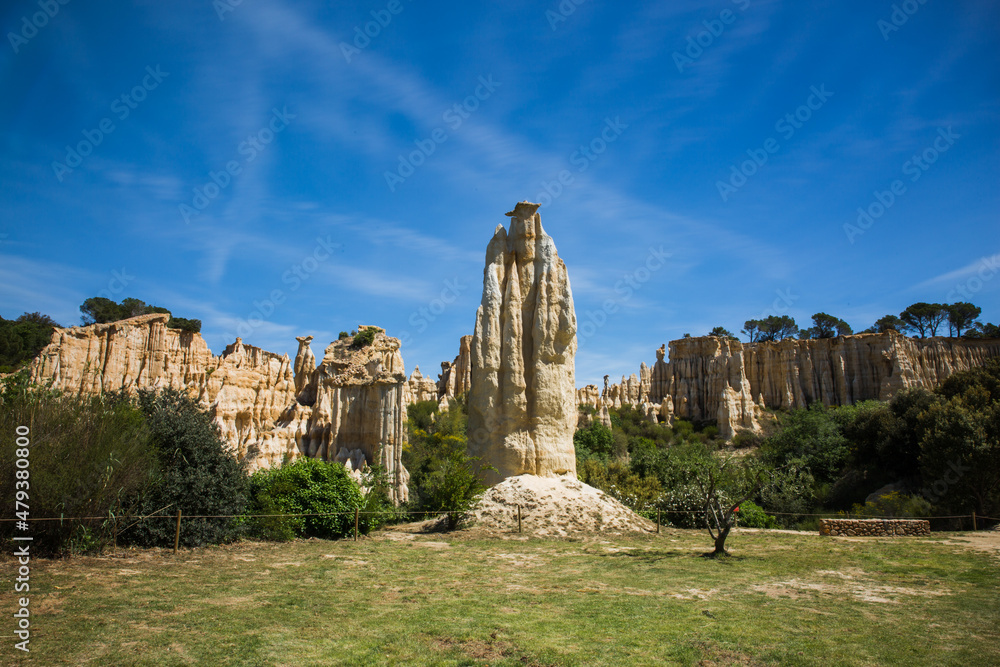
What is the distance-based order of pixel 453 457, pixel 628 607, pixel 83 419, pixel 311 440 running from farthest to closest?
pixel 311 440
pixel 453 457
pixel 83 419
pixel 628 607

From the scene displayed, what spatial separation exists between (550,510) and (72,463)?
1077cm

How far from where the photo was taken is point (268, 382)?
133 feet

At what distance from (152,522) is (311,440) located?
24.3 m

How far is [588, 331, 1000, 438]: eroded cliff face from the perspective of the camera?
2333 inches

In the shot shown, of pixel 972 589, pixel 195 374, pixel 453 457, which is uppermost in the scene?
pixel 195 374

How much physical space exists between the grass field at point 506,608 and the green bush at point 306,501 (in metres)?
1.18

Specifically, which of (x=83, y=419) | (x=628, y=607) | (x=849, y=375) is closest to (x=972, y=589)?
(x=628, y=607)

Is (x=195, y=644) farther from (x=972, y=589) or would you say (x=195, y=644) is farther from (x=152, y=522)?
(x=972, y=589)

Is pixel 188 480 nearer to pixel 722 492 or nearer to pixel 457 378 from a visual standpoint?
pixel 722 492

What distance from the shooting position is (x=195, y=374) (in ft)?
131

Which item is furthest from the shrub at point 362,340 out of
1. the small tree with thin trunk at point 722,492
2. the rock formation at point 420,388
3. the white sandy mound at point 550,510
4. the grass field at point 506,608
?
the grass field at point 506,608

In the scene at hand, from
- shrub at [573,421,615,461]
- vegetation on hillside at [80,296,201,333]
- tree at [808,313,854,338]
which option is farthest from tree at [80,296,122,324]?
tree at [808,313,854,338]

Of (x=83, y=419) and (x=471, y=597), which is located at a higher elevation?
(x=83, y=419)

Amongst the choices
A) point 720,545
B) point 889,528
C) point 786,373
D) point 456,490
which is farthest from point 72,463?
point 786,373
